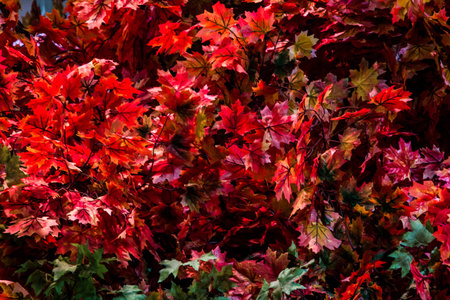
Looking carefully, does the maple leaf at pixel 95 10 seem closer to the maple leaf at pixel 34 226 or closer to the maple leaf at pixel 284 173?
the maple leaf at pixel 34 226

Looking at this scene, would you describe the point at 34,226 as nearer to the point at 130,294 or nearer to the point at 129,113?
the point at 130,294

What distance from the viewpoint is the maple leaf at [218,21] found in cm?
142

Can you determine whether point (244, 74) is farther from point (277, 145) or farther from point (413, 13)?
point (413, 13)

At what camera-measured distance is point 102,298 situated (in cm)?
125

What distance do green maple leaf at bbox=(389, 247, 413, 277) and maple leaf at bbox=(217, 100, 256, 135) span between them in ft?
1.71

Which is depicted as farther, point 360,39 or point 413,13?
point 360,39

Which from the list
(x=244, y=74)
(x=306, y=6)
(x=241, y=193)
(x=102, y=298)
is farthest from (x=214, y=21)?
(x=102, y=298)

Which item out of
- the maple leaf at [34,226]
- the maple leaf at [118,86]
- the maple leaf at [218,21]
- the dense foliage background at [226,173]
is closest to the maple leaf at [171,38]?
the dense foliage background at [226,173]

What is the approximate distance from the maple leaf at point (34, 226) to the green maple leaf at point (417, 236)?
0.92m

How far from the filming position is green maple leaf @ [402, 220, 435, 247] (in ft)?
4.06

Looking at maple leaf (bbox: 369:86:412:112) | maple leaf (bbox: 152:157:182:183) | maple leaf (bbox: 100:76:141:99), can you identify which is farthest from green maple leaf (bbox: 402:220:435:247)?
maple leaf (bbox: 100:76:141:99)

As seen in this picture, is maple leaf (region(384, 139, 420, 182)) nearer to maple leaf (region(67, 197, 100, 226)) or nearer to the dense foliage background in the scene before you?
the dense foliage background

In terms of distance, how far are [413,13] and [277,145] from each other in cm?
63

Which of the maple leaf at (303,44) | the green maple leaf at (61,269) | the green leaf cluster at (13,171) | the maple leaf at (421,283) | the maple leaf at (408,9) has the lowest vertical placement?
the maple leaf at (421,283)
